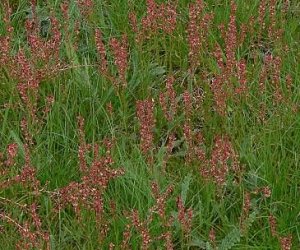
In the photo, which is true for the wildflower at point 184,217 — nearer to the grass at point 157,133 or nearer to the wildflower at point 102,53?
the grass at point 157,133

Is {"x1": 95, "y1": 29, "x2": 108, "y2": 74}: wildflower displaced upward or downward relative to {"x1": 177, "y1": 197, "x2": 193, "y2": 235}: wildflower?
upward

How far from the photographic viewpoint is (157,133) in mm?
3439

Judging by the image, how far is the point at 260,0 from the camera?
12.8 ft

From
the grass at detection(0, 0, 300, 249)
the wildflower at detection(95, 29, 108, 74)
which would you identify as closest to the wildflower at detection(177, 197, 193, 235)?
the grass at detection(0, 0, 300, 249)

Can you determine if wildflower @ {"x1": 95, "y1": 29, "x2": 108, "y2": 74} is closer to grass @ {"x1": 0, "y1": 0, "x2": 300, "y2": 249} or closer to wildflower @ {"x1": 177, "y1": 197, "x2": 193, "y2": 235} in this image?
grass @ {"x1": 0, "y1": 0, "x2": 300, "y2": 249}

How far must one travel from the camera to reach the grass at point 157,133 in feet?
9.74

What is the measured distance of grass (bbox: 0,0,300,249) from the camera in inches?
117

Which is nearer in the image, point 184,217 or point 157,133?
point 184,217

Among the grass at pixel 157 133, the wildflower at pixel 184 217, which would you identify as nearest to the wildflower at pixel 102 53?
the grass at pixel 157 133

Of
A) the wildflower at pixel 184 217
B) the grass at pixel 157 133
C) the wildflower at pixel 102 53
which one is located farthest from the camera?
the wildflower at pixel 102 53

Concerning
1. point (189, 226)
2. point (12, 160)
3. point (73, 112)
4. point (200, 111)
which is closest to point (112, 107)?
point (73, 112)

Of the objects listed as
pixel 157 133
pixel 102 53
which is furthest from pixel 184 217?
pixel 102 53

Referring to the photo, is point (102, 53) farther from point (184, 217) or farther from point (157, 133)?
point (184, 217)

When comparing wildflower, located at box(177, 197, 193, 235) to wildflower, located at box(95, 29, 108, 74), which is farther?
wildflower, located at box(95, 29, 108, 74)
